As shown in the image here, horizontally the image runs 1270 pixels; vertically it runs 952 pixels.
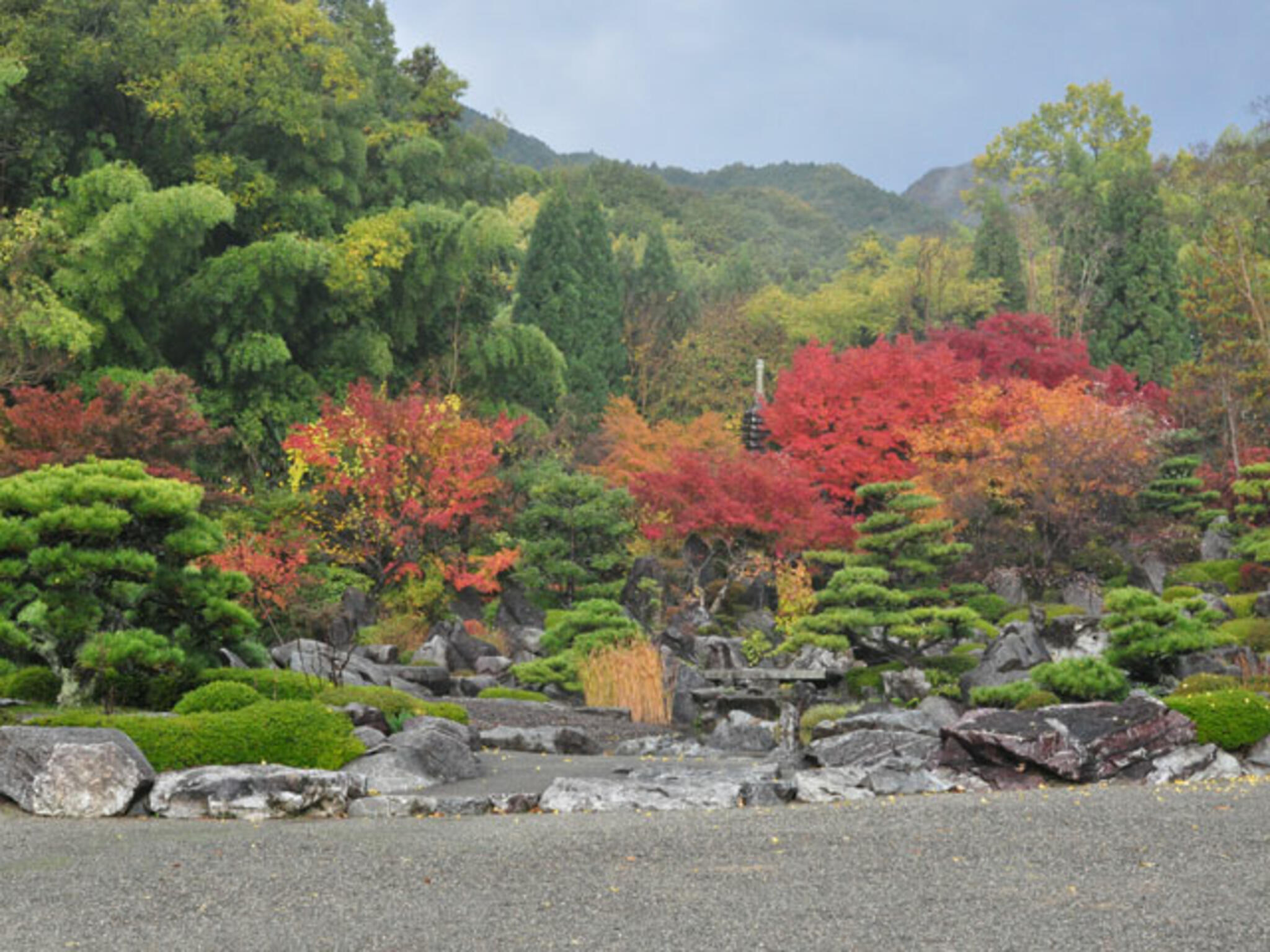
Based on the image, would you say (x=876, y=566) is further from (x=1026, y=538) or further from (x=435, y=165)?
(x=435, y=165)

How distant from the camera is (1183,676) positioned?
12.1 metres

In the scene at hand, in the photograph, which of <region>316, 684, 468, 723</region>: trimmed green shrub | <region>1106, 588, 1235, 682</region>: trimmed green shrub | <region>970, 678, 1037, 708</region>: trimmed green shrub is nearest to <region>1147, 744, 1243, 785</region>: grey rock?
<region>970, 678, 1037, 708</region>: trimmed green shrub

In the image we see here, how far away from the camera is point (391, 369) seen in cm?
2231

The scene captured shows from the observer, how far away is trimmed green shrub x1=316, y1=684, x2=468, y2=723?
9.96m

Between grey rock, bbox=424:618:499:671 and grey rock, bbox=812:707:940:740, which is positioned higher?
grey rock, bbox=812:707:940:740

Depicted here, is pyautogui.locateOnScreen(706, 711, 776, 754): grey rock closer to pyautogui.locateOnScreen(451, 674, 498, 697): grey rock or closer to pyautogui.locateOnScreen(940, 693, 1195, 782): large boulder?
pyautogui.locateOnScreen(451, 674, 498, 697): grey rock

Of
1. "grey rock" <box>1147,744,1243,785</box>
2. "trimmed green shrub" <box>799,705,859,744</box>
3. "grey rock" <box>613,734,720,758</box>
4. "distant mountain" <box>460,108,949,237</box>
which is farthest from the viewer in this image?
"distant mountain" <box>460,108,949,237</box>

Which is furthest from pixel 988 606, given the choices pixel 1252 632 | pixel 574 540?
pixel 574 540

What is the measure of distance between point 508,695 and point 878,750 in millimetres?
5482

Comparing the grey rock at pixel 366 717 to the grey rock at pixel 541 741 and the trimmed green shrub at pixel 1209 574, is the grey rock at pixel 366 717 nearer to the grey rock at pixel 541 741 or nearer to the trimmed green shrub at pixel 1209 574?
the grey rock at pixel 541 741

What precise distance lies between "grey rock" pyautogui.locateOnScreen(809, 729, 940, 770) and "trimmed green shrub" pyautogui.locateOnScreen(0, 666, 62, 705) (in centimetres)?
594

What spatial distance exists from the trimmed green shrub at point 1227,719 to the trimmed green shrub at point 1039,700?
4.69 ft

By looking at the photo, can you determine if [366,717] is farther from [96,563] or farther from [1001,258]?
[1001,258]

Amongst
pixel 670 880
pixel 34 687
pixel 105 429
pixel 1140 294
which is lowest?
pixel 34 687
